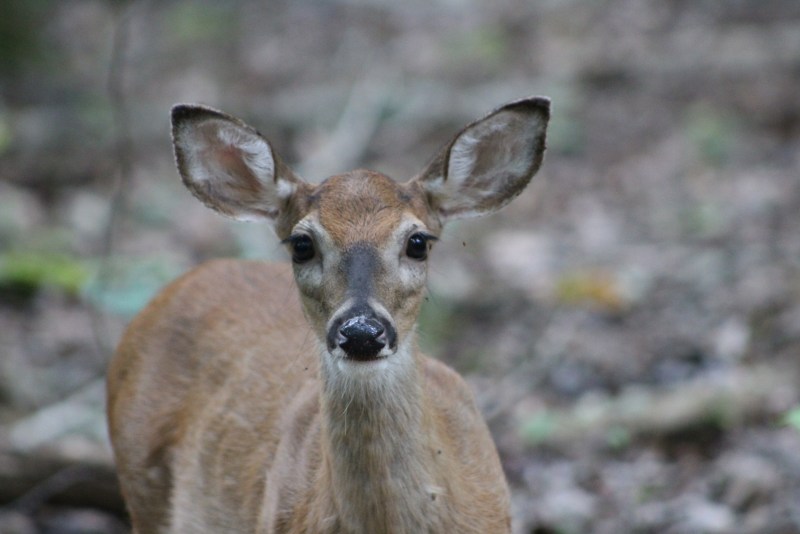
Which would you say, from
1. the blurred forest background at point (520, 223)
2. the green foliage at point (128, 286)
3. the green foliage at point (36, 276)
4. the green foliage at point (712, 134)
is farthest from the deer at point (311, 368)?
the green foliage at point (712, 134)

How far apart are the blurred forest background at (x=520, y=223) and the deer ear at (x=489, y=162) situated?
0.74 meters

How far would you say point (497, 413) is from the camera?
7.61 m

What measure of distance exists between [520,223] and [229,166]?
6.90 meters

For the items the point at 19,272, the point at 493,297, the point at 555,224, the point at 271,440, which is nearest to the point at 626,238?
the point at 555,224

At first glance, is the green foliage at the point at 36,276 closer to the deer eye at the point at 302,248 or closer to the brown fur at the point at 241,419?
the brown fur at the point at 241,419

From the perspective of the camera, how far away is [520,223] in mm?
11852

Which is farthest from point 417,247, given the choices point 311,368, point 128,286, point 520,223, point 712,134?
point 712,134

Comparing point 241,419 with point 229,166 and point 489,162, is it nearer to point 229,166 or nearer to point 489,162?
point 229,166

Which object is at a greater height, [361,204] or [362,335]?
[361,204]

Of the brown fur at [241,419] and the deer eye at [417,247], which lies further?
the brown fur at [241,419]

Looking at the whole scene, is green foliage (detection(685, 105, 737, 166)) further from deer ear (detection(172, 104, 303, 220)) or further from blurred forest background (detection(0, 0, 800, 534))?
deer ear (detection(172, 104, 303, 220))

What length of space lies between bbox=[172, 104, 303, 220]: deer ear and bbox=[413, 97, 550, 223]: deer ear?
61cm

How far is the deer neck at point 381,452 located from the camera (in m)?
4.50

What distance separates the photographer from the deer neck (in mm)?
4500
